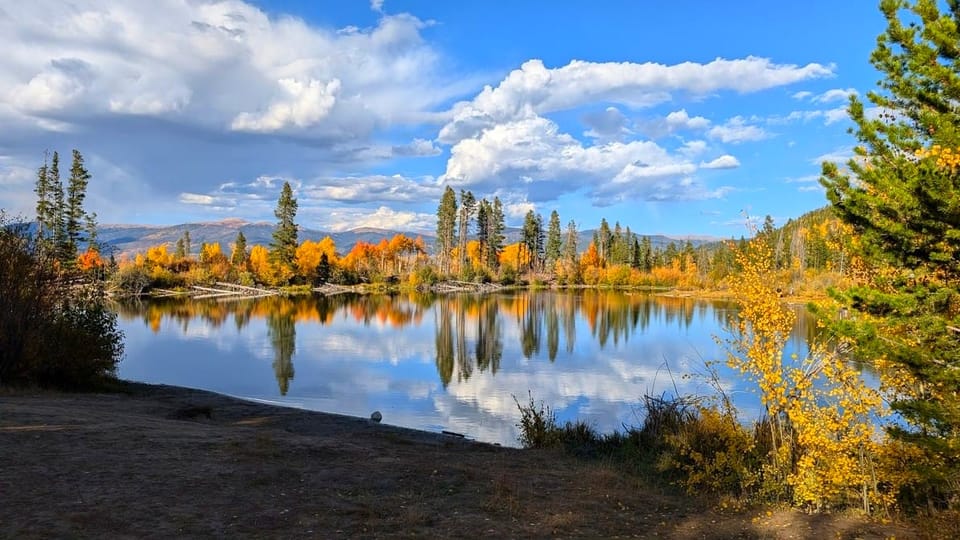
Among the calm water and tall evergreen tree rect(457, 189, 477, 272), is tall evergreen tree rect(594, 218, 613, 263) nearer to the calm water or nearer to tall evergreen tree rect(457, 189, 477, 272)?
tall evergreen tree rect(457, 189, 477, 272)

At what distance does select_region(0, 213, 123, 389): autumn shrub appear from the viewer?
49.0 feet

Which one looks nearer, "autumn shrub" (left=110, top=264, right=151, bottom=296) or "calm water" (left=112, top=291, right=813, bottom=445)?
"calm water" (left=112, top=291, right=813, bottom=445)

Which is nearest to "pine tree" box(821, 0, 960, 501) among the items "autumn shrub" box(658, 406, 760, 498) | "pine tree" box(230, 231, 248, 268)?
"autumn shrub" box(658, 406, 760, 498)

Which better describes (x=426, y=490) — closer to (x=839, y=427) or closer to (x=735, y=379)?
(x=839, y=427)

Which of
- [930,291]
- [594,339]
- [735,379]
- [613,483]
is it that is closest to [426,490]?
[613,483]

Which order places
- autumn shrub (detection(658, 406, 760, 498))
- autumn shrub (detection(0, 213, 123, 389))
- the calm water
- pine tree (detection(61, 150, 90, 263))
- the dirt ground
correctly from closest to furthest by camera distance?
the dirt ground → autumn shrub (detection(658, 406, 760, 498)) → autumn shrub (detection(0, 213, 123, 389)) → the calm water → pine tree (detection(61, 150, 90, 263))

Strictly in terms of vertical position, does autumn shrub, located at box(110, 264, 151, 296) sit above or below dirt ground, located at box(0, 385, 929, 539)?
above

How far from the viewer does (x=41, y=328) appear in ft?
50.8

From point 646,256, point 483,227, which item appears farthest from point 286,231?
point 646,256

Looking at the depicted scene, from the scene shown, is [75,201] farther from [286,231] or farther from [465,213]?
[465,213]

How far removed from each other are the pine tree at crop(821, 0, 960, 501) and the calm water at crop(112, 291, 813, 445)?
705cm

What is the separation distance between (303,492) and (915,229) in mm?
9156

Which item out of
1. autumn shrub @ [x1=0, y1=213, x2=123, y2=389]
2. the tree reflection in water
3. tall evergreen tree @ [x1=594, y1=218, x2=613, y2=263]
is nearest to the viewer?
autumn shrub @ [x1=0, y1=213, x2=123, y2=389]

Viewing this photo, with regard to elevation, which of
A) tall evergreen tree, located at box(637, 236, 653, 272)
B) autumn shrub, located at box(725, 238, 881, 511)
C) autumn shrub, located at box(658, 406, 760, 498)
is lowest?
autumn shrub, located at box(658, 406, 760, 498)
